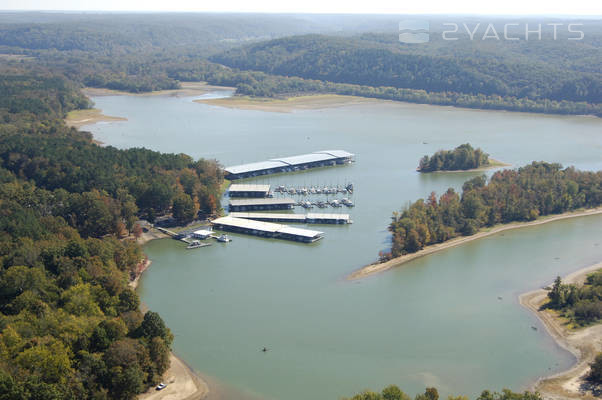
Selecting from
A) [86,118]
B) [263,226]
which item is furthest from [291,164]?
[86,118]

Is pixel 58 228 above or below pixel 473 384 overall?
above

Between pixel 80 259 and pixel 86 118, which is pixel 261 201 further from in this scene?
pixel 86 118

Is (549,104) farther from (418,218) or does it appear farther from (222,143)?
(418,218)

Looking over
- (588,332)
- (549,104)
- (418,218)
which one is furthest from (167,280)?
(549,104)

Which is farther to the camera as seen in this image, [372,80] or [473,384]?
[372,80]

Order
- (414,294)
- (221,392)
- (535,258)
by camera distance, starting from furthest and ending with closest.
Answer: (535,258)
(414,294)
(221,392)
